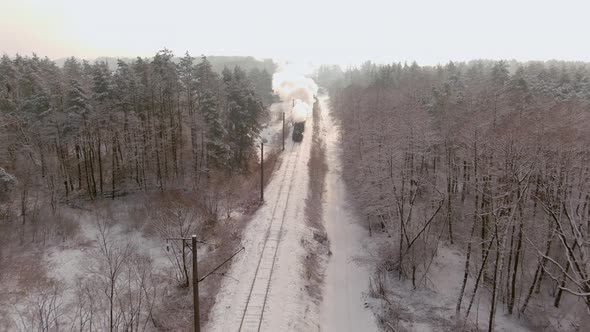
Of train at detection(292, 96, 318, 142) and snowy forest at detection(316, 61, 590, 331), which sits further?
train at detection(292, 96, 318, 142)

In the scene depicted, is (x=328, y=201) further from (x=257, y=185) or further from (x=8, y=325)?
(x=8, y=325)

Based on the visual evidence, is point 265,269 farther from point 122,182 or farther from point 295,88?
point 295,88

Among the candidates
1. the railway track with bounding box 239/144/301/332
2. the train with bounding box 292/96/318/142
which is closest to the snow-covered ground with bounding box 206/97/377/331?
the railway track with bounding box 239/144/301/332

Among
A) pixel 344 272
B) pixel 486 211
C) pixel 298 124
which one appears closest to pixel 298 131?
pixel 298 124

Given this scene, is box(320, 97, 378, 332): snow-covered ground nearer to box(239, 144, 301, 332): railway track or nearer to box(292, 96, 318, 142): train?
box(239, 144, 301, 332): railway track

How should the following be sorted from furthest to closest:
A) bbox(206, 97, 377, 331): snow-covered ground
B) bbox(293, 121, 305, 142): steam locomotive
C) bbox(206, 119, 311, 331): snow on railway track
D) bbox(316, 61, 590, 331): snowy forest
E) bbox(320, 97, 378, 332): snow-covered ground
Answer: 1. bbox(293, 121, 305, 142): steam locomotive
2. bbox(320, 97, 378, 332): snow-covered ground
3. bbox(206, 97, 377, 331): snow-covered ground
4. bbox(206, 119, 311, 331): snow on railway track
5. bbox(316, 61, 590, 331): snowy forest

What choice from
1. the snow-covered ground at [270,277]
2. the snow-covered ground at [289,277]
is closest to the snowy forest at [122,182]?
the snow-covered ground at [270,277]

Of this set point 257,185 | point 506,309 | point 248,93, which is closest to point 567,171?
point 506,309
